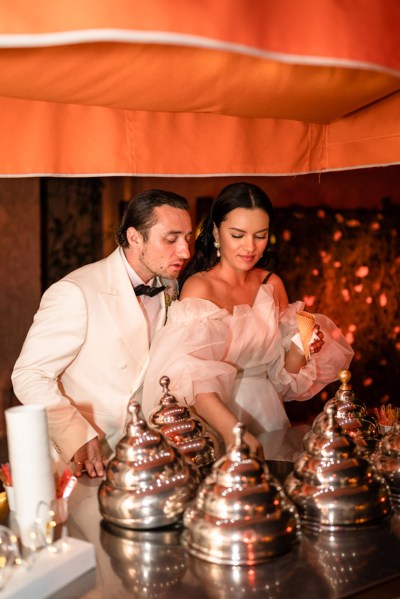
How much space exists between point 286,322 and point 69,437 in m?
1.08

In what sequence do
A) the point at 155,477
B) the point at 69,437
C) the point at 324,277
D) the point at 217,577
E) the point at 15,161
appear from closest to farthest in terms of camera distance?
the point at 217,577 → the point at 155,477 → the point at 15,161 → the point at 69,437 → the point at 324,277

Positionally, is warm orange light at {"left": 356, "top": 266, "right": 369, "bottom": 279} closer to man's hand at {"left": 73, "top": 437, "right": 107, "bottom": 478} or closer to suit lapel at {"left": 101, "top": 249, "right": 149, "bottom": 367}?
suit lapel at {"left": 101, "top": 249, "right": 149, "bottom": 367}

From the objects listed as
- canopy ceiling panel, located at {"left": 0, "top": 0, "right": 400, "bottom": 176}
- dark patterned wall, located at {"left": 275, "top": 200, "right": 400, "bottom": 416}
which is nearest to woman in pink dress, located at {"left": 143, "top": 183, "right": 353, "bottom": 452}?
canopy ceiling panel, located at {"left": 0, "top": 0, "right": 400, "bottom": 176}

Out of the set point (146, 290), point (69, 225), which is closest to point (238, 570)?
point (146, 290)

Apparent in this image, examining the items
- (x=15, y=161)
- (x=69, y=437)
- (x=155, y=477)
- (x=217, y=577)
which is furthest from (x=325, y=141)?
(x=217, y=577)

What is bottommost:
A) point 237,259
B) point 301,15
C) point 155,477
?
point 155,477

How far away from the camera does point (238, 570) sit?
1.38 metres

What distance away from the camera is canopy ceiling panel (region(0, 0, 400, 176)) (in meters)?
1.10

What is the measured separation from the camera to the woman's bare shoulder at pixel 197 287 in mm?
2895

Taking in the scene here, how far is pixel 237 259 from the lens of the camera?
2912mm

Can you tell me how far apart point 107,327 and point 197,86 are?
1096mm

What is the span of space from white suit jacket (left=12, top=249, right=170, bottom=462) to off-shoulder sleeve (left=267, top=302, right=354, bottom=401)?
0.62m

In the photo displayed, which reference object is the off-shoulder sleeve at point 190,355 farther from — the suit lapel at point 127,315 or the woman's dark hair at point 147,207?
the woman's dark hair at point 147,207

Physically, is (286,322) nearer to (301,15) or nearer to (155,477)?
(155,477)
